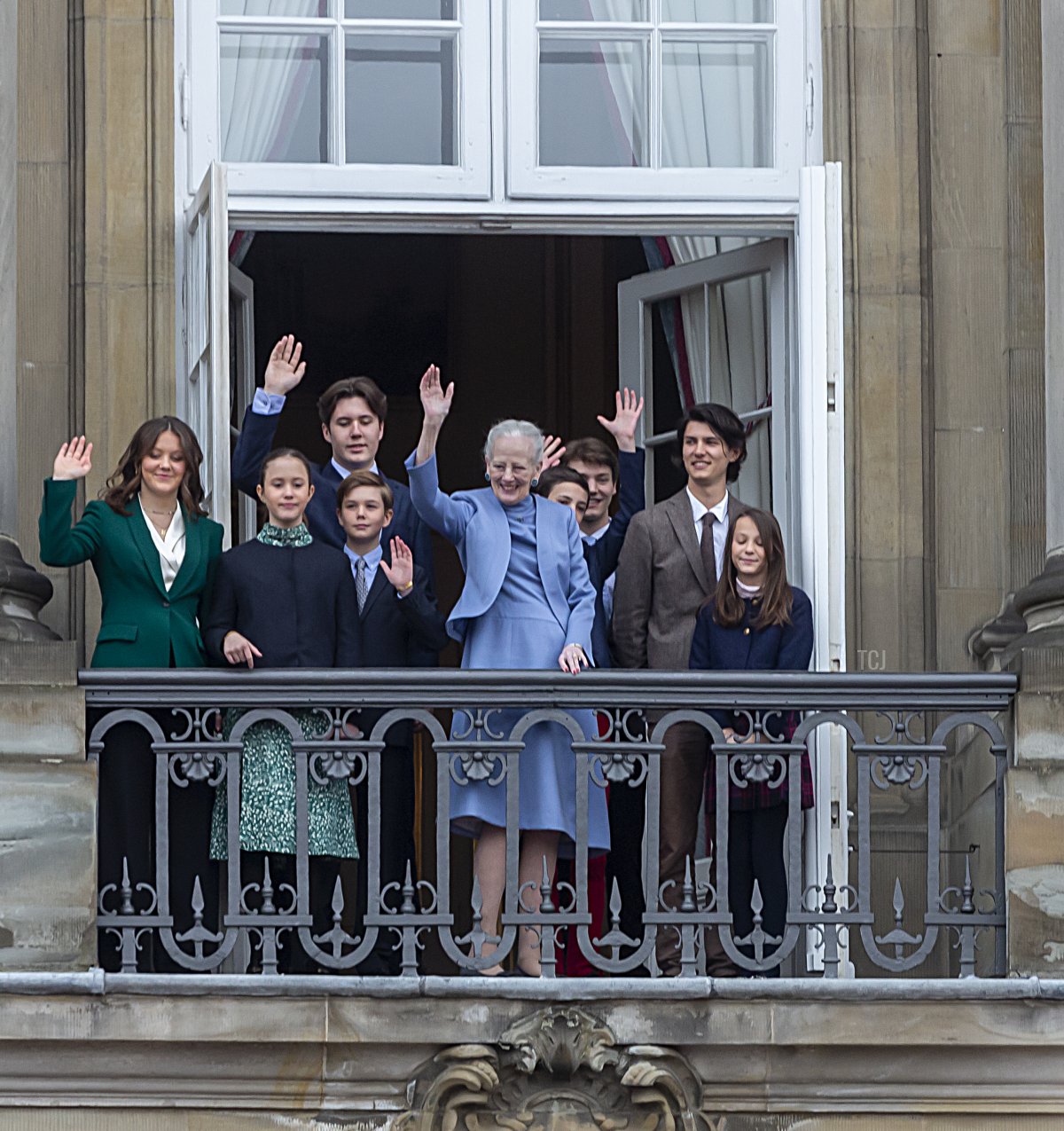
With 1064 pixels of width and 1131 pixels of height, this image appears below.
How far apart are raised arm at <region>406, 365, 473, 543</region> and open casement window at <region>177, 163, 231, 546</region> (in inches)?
43.5

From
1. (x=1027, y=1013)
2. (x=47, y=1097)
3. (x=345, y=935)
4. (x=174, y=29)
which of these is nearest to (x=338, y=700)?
(x=345, y=935)

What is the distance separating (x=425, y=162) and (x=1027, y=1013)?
3705 mm

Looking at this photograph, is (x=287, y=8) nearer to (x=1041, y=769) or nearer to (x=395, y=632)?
(x=395, y=632)

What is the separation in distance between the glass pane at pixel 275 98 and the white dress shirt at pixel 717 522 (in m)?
2.10

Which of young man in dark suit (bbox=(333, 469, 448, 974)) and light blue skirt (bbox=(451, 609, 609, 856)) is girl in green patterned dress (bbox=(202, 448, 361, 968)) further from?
light blue skirt (bbox=(451, 609, 609, 856))

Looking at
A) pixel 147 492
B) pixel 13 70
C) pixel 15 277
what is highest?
pixel 13 70

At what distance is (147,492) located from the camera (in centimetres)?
914

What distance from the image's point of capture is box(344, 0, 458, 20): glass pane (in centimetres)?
1084

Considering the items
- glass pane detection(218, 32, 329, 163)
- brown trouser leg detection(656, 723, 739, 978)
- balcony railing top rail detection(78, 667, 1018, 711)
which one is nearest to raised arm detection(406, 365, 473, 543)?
balcony railing top rail detection(78, 667, 1018, 711)

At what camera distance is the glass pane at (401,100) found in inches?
424

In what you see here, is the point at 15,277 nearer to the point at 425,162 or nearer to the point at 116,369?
the point at 116,369

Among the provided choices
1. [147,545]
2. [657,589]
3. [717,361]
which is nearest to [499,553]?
[657,589]

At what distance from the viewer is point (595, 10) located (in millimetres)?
10938

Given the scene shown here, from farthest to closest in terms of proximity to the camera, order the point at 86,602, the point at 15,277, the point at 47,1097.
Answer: the point at 86,602 < the point at 15,277 < the point at 47,1097
